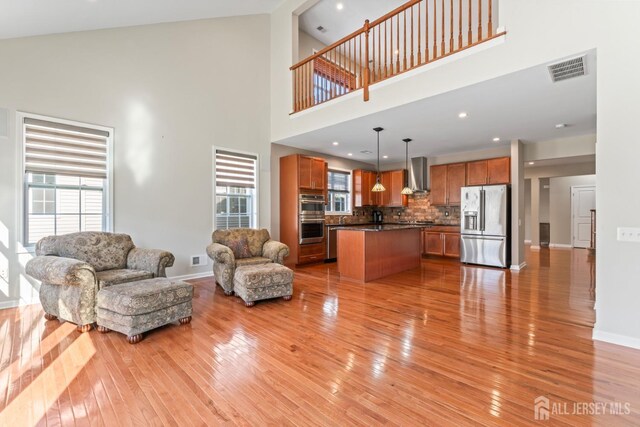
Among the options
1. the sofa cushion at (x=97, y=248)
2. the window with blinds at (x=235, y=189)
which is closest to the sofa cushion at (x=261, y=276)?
the sofa cushion at (x=97, y=248)

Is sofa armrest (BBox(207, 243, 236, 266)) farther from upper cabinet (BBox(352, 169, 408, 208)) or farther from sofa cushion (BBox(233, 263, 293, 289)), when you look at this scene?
upper cabinet (BBox(352, 169, 408, 208))

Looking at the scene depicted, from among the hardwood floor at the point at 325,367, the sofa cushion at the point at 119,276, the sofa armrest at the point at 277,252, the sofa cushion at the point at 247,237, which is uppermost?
the sofa cushion at the point at 247,237

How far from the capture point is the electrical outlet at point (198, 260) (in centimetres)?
505

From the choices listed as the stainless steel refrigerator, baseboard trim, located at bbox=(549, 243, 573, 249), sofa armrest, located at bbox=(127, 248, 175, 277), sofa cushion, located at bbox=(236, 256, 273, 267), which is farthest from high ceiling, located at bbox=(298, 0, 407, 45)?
baseboard trim, located at bbox=(549, 243, 573, 249)

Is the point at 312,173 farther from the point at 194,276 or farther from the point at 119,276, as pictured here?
the point at 119,276

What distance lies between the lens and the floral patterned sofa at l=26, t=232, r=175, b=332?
282 cm

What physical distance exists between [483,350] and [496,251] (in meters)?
4.40

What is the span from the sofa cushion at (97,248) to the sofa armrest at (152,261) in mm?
169

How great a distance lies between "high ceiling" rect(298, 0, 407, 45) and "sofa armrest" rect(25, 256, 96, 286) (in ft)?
19.2

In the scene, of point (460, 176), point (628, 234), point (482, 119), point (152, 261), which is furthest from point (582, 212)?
point (152, 261)

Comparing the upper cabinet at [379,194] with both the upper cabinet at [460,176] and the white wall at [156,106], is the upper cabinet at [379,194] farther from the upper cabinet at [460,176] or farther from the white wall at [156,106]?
the white wall at [156,106]

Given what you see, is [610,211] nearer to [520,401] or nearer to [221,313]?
[520,401]

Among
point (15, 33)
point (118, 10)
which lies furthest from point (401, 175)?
point (15, 33)

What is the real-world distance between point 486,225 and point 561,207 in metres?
5.68
